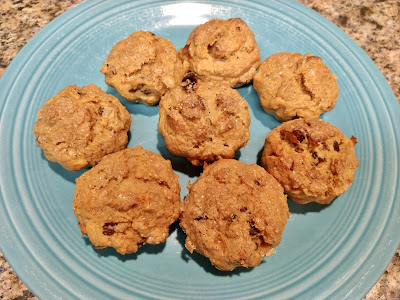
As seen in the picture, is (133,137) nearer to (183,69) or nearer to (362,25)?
(183,69)

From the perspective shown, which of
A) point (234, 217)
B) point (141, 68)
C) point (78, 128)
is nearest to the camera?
point (234, 217)

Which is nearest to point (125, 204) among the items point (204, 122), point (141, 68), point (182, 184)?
point (182, 184)

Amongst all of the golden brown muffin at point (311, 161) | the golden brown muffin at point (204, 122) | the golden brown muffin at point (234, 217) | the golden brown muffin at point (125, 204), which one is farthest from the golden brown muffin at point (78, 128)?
the golden brown muffin at point (311, 161)

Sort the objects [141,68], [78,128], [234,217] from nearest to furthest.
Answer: [234,217] → [78,128] → [141,68]

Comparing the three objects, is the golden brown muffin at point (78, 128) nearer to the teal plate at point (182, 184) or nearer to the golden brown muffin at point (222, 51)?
the teal plate at point (182, 184)

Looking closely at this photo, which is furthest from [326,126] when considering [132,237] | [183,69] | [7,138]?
[7,138]

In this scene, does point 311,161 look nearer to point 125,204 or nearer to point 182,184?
point 182,184

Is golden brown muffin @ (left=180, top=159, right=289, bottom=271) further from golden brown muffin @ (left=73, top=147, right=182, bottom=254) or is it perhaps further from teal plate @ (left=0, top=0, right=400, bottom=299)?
teal plate @ (left=0, top=0, right=400, bottom=299)

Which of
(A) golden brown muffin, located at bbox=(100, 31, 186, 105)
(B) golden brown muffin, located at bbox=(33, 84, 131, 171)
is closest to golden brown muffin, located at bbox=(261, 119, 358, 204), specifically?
(A) golden brown muffin, located at bbox=(100, 31, 186, 105)
